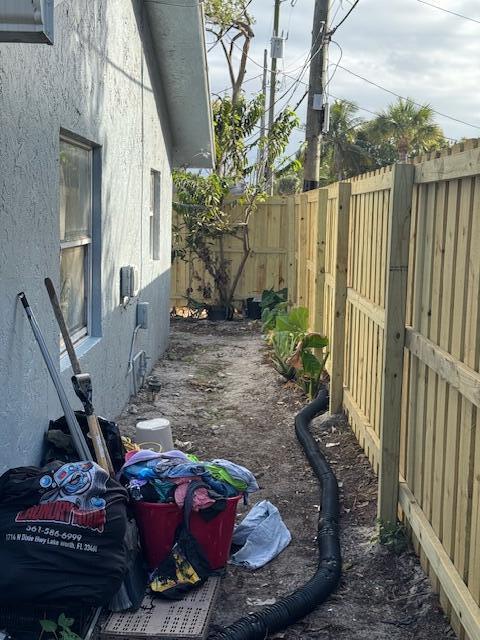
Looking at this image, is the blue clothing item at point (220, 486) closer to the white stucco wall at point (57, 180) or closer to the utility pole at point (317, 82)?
the white stucco wall at point (57, 180)

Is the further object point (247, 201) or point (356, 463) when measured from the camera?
point (247, 201)

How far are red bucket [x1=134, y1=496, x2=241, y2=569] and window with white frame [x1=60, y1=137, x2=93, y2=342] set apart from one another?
6.14ft

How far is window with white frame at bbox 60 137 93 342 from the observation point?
5395mm

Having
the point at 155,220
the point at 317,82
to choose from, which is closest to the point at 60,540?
the point at 155,220

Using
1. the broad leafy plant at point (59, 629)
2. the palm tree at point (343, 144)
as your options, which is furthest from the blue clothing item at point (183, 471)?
the palm tree at point (343, 144)

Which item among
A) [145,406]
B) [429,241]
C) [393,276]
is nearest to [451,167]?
[429,241]

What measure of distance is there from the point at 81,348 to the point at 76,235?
32.8 inches

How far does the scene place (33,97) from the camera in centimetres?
421

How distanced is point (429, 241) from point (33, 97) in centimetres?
223

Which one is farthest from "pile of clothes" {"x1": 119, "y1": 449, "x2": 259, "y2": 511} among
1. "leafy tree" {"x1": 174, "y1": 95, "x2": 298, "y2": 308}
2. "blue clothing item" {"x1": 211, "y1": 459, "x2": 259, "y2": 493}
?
"leafy tree" {"x1": 174, "y1": 95, "x2": 298, "y2": 308}

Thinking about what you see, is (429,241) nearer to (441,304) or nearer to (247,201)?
(441,304)

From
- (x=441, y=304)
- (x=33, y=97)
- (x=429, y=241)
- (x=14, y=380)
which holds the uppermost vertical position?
(x=33, y=97)

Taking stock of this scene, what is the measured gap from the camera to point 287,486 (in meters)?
A: 5.79

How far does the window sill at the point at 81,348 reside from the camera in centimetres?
511
